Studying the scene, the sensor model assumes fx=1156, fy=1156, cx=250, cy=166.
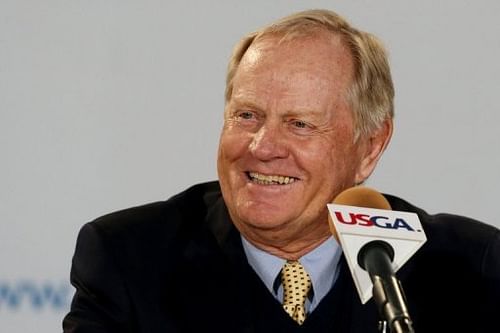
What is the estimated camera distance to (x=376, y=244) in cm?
Answer: 168

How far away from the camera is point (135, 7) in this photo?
2963mm

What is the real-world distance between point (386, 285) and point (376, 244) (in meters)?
0.13

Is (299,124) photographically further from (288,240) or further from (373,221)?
(373,221)

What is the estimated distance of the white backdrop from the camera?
2947mm

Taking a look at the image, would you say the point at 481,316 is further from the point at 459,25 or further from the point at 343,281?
the point at 459,25

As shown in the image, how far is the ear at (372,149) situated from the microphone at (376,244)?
70 cm

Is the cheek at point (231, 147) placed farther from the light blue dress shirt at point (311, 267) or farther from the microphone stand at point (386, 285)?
the microphone stand at point (386, 285)

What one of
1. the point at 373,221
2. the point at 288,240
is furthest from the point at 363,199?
the point at 288,240

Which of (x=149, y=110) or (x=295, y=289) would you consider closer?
(x=295, y=289)

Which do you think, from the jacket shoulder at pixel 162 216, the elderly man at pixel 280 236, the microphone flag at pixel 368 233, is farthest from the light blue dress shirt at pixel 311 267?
the microphone flag at pixel 368 233

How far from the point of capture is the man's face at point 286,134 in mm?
Result: 2354

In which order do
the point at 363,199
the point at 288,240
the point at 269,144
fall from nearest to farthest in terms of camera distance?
the point at 363,199
the point at 269,144
the point at 288,240

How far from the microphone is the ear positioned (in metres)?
0.70

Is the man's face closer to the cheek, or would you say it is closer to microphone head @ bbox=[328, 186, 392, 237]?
the cheek
